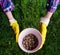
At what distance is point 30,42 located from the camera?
2.48 meters

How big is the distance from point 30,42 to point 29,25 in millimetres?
187

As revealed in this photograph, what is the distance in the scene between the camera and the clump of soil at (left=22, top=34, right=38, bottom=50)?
8.06ft

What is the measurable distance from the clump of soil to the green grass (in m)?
0.06

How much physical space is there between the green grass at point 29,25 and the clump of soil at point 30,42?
0.06 m

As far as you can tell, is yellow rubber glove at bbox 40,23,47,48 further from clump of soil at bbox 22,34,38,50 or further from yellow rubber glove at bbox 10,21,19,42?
yellow rubber glove at bbox 10,21,19,42

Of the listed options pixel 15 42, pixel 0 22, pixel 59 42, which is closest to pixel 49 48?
pixel 59 42

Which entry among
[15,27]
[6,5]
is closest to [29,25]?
[15,27]

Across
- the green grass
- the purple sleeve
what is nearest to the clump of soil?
the green grass

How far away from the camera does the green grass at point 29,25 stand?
2486mm

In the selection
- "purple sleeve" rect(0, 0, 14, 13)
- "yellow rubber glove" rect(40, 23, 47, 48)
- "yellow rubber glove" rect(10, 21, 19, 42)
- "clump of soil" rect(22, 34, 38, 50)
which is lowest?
"clump of soil" rect(22, 34, 38, 50)

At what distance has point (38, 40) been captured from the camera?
247 centimetres

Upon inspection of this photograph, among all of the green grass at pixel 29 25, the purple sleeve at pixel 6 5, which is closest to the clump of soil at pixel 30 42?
the green grass at pixel 29 25

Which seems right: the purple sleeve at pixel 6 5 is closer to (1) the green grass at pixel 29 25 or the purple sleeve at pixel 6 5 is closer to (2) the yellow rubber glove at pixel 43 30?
(1) the green grass at pixel 29 25

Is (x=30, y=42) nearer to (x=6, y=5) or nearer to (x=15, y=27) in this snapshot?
(x=15, y=27)
